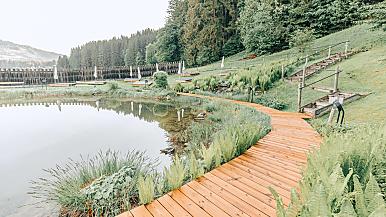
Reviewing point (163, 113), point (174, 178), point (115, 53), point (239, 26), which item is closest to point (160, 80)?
point (163, 113)

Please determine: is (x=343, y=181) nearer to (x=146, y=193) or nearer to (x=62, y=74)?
(x=146, y=193)

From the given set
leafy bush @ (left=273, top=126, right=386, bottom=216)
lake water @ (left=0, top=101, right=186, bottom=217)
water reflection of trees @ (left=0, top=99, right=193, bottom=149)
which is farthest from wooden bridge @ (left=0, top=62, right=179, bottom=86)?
leafy bush @ (left=273, top=126, right=386, bottom=216)

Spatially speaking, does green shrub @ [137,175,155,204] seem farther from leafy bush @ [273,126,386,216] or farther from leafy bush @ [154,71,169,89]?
leafy bush @ [154,71,169,89]

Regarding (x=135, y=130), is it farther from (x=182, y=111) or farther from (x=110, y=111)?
(x=110, y=111)

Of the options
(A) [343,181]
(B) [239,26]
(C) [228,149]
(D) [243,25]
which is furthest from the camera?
(B) [239,26]

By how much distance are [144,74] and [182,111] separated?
19.9 m

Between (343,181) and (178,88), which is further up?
(178,88)

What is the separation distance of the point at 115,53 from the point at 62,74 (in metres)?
25.6

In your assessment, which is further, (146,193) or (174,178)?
(174,178)

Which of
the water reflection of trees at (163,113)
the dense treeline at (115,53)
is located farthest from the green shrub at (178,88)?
the dense treeline at (115,53)

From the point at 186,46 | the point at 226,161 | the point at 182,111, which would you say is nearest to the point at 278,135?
the point at 226,161

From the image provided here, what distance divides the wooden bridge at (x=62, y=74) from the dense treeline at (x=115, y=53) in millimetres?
14188

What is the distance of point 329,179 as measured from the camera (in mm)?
1919

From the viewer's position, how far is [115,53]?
49.5 m
